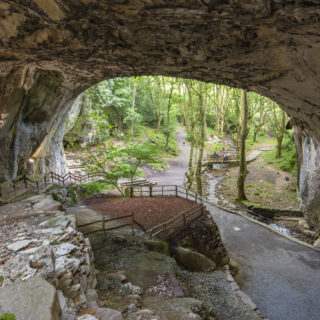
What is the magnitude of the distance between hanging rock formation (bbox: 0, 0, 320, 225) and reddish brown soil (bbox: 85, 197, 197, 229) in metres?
6.07

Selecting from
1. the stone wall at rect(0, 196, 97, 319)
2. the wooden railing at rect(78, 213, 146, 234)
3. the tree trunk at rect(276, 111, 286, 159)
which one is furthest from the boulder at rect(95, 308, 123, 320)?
the tree trunk at rect(276, 111, 286, 159)

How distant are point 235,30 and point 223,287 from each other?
7536 mm

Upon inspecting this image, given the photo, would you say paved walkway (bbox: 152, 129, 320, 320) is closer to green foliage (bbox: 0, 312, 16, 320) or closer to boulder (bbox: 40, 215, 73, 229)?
boulder (bbox: 40, 215, 73, 229)

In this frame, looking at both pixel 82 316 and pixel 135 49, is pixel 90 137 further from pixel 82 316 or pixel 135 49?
pixel 82 316

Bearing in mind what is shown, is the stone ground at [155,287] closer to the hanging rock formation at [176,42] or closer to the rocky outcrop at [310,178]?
the hanging rock formation at [176,42]

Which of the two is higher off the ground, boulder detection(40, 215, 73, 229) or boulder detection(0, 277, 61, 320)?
boulder detection(40, 215, 73, 229)

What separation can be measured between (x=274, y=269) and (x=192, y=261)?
3401 millimetres

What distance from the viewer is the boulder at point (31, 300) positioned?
3.85 meters

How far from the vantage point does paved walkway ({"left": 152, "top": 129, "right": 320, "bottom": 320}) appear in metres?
8.78

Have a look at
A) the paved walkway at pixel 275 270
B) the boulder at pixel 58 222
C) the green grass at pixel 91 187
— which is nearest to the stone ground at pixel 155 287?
the paved walkway at pixel 275 270

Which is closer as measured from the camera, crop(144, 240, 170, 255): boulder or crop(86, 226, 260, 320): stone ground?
crop(86, 226, 260, 320): stone ground

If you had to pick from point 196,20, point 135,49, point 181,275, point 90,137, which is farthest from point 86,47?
point 90,137

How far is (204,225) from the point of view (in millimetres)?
Answer: 11844

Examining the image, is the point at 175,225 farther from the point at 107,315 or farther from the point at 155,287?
the point at 107,315
